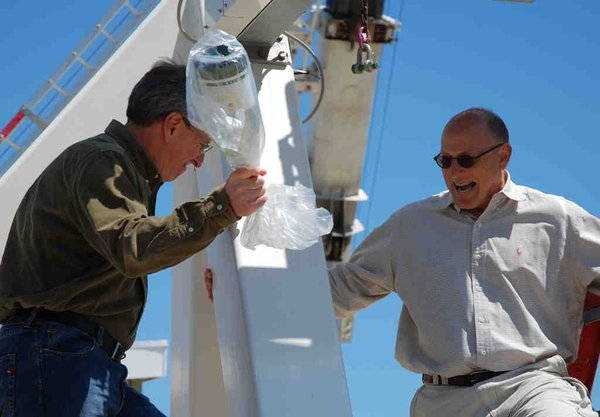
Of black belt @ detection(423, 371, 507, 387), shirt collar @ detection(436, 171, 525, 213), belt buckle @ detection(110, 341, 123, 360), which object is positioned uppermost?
belt buckle @ detection(110, 341, 123, 360)

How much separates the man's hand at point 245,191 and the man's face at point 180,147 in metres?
0.23

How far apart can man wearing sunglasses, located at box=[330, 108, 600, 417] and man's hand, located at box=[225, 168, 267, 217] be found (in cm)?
159

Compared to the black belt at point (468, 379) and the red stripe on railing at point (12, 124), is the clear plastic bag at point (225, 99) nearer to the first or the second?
the black belt at point (468, 379)

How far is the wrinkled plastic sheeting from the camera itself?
3.85 meters

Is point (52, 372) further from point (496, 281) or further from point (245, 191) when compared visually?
point (496, 281)

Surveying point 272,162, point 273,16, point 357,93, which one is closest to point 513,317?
point 272,162

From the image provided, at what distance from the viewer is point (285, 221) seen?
3859 mm

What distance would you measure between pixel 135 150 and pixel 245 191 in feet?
1.54

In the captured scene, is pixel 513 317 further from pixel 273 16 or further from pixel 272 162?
pixel 273 16

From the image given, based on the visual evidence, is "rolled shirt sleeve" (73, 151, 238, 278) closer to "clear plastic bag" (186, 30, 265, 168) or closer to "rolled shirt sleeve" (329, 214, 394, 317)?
"clear plastic bag" (186, 30, 265, 168)

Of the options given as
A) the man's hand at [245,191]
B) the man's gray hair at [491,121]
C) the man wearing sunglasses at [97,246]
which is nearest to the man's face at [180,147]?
the man wearing sunglasses at [97,246]

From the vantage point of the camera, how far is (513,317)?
4797 millimetres

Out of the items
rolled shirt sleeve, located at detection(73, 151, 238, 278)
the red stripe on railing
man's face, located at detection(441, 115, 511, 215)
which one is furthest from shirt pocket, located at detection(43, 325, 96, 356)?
the red stripe on railing

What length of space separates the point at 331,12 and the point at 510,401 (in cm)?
691
